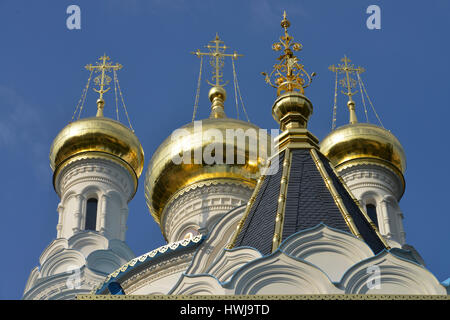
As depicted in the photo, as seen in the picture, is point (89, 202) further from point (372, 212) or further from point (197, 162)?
point (372, 212)

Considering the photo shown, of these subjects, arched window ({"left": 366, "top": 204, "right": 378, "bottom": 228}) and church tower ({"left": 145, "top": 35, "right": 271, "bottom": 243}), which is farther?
arched window ({"left": 366, "top": 204, "right": 378, "bottom": 228})

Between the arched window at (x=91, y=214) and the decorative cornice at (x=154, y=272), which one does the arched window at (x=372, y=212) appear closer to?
the arched window at (x=91, y=214)

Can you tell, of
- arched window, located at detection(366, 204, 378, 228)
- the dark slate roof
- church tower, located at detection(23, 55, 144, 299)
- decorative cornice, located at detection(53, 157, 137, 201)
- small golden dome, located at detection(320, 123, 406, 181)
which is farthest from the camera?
small golden dome, located at detection(320, 123, 406, 181)

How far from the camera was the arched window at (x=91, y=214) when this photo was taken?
16.8 m

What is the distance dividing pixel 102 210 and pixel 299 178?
268 inches

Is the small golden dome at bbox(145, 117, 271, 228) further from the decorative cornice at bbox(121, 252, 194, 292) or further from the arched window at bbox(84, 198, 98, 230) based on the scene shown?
the decorative cornice at bbox(121, 252, 194, 292)

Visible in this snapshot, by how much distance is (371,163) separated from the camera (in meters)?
17.6

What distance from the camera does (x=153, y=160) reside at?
16.4 meters

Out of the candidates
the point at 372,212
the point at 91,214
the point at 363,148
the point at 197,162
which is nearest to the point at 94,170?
the point at 91,214

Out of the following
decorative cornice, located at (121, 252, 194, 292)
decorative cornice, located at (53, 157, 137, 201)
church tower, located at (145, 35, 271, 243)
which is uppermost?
decorative cornice, located at (53, 157, 137, 201)

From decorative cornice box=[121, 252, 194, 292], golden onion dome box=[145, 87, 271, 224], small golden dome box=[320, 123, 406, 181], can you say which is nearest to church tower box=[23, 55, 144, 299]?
golden onion dome box=[145, 87, 271, 224]

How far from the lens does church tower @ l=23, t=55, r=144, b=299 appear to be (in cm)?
1551
